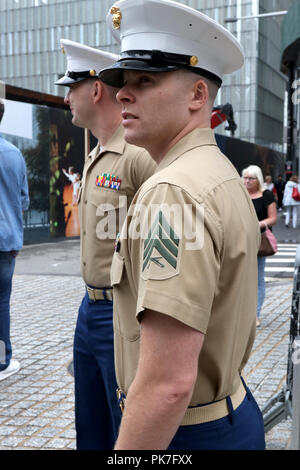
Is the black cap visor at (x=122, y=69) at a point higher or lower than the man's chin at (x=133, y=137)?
higher

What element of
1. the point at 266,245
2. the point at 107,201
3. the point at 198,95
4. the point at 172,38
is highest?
the point at 172,38

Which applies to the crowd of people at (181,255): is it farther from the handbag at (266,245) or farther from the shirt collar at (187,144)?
the handbag at (266,245)

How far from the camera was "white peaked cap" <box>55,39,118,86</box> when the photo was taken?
2.89m

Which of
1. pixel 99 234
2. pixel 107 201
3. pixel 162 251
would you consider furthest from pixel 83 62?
pixel 162 251

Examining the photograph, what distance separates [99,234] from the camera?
2676mm

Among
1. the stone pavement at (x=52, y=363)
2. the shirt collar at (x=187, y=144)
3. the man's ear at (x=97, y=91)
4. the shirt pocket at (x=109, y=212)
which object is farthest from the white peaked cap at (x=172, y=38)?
the stone pavement at (x=52, y=363)

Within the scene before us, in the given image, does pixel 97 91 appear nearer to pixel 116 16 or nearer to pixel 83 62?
pixel 83 62

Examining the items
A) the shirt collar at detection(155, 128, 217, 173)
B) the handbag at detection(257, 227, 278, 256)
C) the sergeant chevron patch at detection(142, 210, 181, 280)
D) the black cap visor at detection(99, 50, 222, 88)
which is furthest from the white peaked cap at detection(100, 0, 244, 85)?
the handbag at detection(257, 227, 278, 256)

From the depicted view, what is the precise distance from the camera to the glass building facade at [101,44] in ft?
195

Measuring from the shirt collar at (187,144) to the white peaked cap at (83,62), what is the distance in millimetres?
1497

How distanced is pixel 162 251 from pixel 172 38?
0.65 metres

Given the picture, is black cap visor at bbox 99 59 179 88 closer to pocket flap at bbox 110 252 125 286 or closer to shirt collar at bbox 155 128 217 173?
shirt collar at bbox 155 128 217 173

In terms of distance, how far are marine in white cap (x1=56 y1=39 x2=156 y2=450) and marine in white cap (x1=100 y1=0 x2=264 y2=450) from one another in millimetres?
954

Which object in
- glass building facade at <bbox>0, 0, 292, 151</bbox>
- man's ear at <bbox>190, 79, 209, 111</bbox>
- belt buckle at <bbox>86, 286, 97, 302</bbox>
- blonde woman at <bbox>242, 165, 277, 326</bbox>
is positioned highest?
glass building facade at <bbox>0, 0, 292, 151</bbox>
